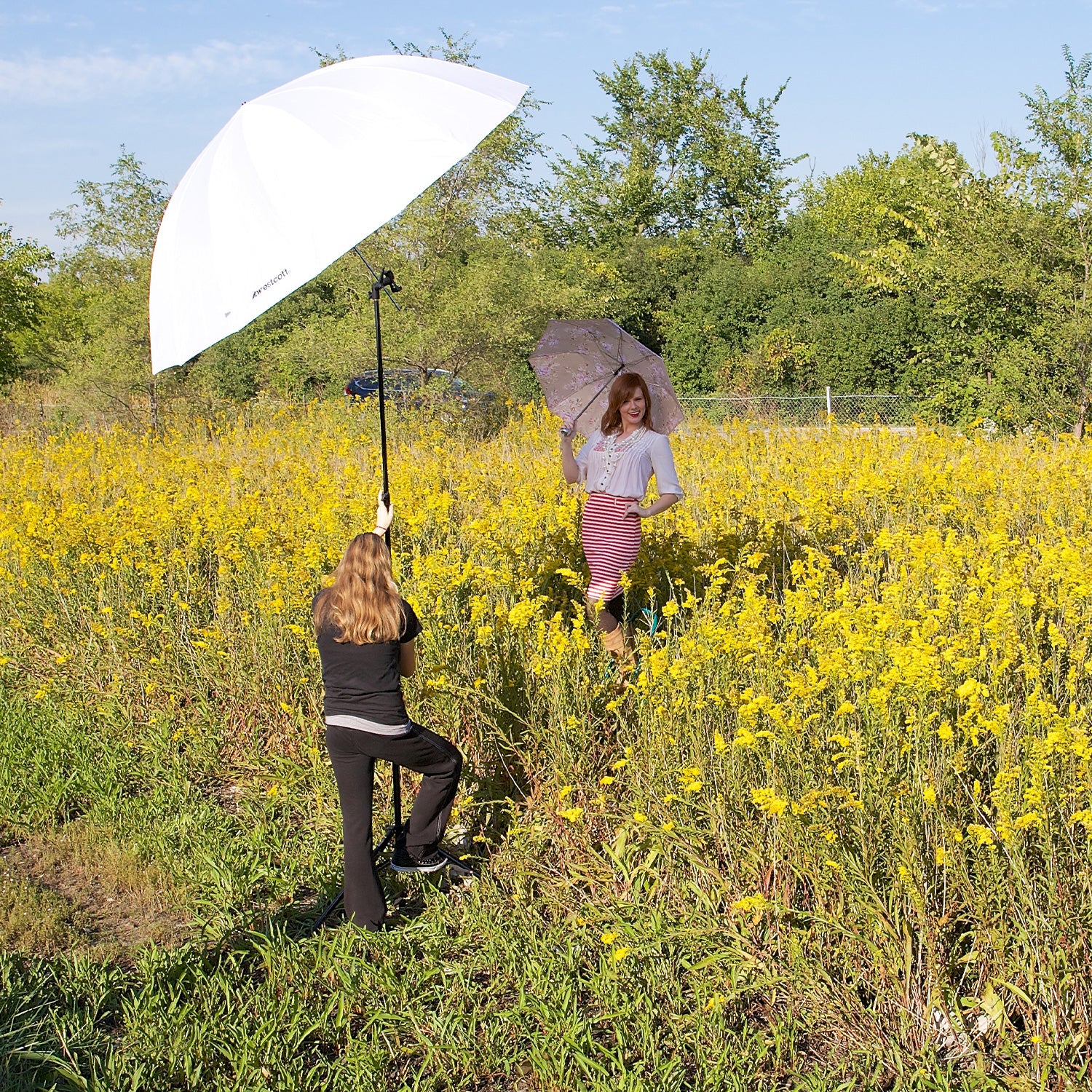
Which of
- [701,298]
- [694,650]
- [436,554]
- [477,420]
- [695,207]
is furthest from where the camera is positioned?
[695,207]

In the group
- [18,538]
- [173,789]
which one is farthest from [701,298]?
[173,789]

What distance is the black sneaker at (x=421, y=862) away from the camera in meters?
3.69

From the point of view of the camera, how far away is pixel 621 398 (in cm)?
498

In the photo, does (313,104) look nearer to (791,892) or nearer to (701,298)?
(791,892)

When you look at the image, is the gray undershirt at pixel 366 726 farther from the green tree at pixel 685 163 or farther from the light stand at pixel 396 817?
the green tree at pixel 685 163

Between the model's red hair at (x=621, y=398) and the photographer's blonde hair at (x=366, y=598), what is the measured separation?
6.38ft

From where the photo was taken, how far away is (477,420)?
14023mm

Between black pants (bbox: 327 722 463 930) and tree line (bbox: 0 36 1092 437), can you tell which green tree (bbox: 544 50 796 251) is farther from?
black pants (bbox: 327 722 463 930)

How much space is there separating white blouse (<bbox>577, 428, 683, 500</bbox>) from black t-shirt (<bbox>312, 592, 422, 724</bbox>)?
5.79ft

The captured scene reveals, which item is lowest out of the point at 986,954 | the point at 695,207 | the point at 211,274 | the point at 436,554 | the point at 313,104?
the point at 986,954

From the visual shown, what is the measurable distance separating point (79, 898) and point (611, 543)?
2.73m

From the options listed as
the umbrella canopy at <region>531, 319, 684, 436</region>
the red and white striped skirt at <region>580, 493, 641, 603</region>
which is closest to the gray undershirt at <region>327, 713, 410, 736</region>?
the red and white striped skirt at <region>580, 493, 641, 603</region>

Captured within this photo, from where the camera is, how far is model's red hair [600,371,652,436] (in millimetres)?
4961

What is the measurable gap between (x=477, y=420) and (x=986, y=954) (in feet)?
38.6
